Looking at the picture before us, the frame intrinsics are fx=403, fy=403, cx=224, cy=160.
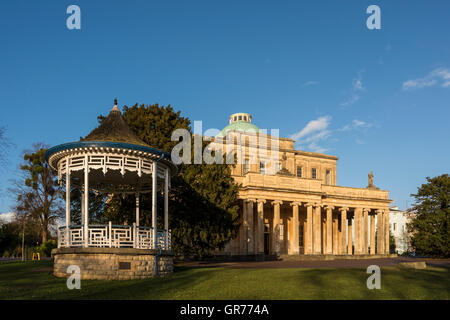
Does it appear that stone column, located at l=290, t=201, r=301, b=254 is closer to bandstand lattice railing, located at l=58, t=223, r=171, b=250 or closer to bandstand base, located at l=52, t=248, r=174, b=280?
bandstand lattice railing, located at l=58, t=223, r=171, b=250

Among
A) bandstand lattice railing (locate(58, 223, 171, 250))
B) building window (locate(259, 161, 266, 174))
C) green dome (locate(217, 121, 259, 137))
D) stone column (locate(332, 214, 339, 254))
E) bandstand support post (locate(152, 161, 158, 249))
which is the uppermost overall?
green dome (locate(217, 121, 259, 137))

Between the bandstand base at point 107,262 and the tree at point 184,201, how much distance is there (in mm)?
9871

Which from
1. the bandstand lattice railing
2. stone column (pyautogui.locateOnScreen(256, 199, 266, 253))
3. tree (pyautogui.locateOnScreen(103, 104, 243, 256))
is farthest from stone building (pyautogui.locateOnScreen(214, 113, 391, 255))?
the bandstand lattice railing

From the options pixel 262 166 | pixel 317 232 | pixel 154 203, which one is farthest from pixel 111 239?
pixel 262 166

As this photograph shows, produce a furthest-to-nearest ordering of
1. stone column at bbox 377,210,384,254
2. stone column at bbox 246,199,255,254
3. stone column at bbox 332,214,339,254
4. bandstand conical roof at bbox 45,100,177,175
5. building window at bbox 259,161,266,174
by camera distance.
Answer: stone column at bbox 332,214,339,254 → building window at bbox 259,161,266,174 → stone column at bbox 377,210,384,254 → stone column at bbox 246,199,255,254 → bandstand conical roof at bbox 45,100,177,175

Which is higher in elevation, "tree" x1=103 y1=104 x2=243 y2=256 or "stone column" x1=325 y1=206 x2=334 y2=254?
"tree" x1=103 y1=104 x2=243 y2=256

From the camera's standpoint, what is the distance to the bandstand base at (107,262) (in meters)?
17.5

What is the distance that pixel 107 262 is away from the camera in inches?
695

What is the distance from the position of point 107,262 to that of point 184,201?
38.8ft

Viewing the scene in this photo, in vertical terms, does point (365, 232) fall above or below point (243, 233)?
below

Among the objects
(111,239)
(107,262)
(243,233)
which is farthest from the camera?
(243,233)

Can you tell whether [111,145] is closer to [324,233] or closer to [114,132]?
[114,132]

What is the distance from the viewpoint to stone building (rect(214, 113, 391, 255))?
4478cm

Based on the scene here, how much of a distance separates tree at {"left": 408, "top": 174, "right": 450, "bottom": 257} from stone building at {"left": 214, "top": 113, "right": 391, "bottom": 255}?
6128 millimetres
